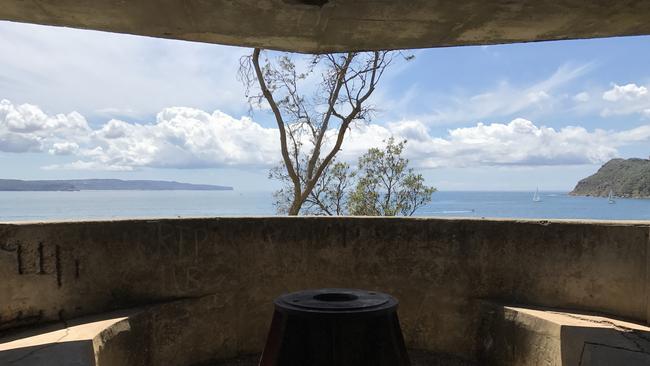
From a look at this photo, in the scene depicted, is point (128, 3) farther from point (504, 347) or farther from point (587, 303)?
point (587, 303)

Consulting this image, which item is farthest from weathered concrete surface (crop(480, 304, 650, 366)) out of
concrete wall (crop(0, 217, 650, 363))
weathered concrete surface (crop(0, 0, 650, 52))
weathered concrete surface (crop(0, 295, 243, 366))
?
weathered concrete surface (crop(0, 295, 243, 366))

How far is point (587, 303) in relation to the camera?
14.8 ft

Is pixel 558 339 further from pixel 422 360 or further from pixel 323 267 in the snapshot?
pixel 323 267

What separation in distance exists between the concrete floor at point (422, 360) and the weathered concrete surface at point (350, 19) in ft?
10.3

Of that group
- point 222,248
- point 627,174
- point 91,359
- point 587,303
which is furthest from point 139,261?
point 627,174

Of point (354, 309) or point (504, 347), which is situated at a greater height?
point (354, 309)

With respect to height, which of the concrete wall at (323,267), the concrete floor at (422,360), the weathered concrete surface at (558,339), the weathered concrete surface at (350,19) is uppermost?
the weathered concrete surface at (350,19)

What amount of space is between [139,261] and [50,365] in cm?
159

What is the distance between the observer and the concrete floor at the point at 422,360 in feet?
15.3

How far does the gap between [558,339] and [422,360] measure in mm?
1402

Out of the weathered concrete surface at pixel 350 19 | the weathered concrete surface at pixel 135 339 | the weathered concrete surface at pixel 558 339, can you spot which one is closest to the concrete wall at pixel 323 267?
the weathered concrete surface at pixel 135 339

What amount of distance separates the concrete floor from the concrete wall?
0.33ft

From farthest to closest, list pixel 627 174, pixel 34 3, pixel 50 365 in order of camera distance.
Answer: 1. pixel 627 174
2. pixel 50 365
3. pixel 34 3

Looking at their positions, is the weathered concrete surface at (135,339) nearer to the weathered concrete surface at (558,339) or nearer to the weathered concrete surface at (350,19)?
the weathered concrete surface at (350,19)
